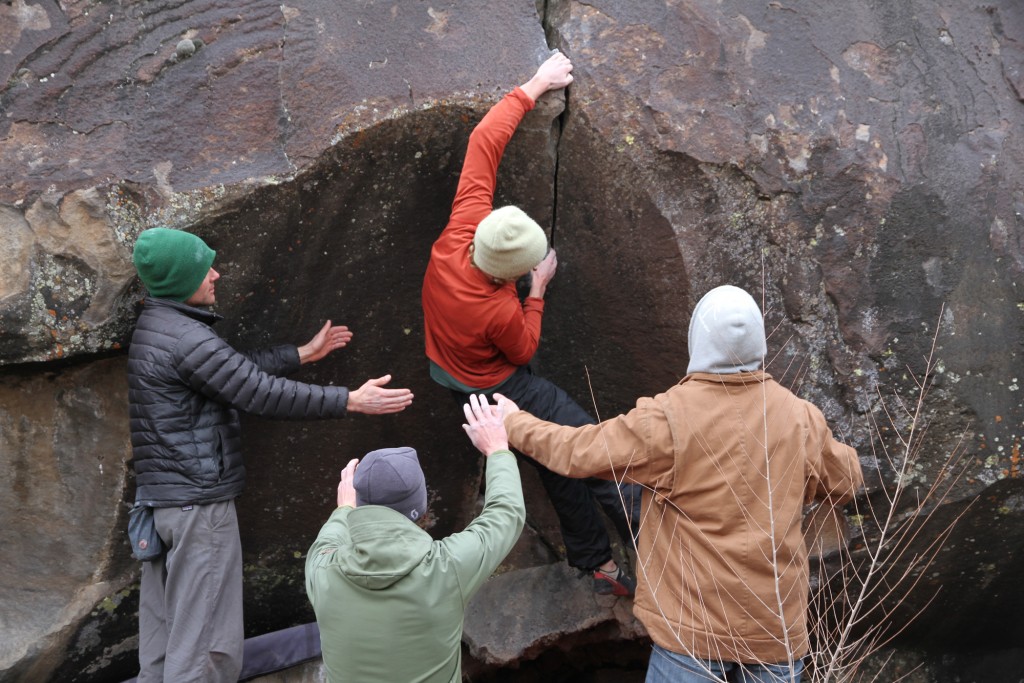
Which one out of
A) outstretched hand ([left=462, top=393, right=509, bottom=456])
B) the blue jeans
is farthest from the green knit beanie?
the blue jeans

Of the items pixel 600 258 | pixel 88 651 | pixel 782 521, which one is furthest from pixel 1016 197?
→ pixel 88 651

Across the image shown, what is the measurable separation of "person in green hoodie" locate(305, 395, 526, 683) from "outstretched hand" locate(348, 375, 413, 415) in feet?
2.35

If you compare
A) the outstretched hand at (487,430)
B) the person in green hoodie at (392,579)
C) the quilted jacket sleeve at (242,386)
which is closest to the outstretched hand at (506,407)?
the outstretched hand at (487,430)

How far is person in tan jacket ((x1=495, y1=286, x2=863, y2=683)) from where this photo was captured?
270 centimetres

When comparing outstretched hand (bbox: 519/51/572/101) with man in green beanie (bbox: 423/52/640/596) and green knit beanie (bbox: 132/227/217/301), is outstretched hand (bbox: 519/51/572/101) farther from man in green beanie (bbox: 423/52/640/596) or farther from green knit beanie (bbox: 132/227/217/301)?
green knit beanie (bbox: 132/227/217/301)

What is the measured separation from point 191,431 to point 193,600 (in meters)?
0.56

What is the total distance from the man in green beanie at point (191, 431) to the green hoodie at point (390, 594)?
810mm

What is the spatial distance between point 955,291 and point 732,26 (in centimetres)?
124

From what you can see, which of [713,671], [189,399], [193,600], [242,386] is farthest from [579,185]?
[193,600]

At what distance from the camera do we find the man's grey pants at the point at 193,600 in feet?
10.9

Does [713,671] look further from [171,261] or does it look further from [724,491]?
[171,261]

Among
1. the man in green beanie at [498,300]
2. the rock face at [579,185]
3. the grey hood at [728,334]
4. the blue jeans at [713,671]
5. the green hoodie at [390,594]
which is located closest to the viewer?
the green hoodie at [390,594]

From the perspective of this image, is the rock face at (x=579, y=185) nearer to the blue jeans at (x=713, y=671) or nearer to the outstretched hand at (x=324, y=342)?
the outstretched hand at (x=324, y=342)

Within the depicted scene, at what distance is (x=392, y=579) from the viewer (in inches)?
94.7
